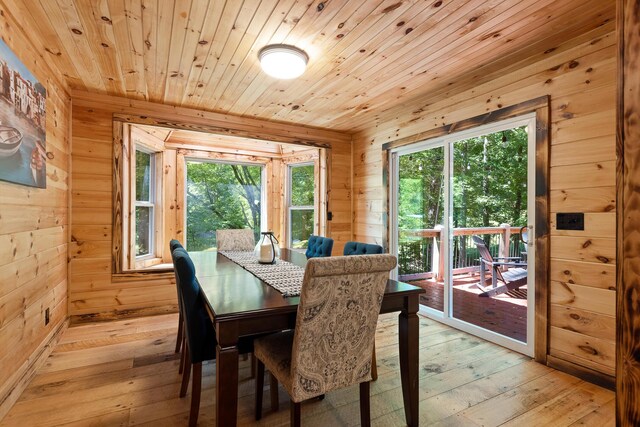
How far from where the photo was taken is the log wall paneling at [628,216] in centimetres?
79

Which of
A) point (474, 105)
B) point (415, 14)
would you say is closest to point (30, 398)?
point (415, 14)

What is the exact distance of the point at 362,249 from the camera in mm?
2387

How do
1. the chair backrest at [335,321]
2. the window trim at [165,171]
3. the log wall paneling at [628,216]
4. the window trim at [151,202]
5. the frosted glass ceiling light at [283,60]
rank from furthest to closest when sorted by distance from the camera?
the window trim at [151,202], the window trim at [165,171], the frosted glass ceiling light at [283,60], the chair backrest at [335,321], the log wall paneling at [628,216]

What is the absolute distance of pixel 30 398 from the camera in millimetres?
1869

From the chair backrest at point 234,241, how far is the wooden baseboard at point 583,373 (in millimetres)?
2830

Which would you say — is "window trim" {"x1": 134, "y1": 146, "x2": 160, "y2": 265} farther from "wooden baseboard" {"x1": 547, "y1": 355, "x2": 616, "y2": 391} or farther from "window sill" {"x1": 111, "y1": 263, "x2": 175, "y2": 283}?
"wooden baseboard" {"x1": 547, "y1": 355, "x2": 616, "y2": 391}

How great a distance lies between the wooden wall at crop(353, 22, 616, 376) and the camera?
6.45 ft

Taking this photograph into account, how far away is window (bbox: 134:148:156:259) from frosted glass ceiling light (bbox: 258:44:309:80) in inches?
94.6

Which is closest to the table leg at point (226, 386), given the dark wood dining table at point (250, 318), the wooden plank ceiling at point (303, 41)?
the dark wood dining table at point (250, 318)

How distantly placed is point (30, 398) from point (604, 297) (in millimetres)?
3632

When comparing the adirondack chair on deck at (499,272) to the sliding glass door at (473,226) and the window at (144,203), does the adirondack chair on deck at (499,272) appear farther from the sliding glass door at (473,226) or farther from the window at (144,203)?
the window at (144,203)

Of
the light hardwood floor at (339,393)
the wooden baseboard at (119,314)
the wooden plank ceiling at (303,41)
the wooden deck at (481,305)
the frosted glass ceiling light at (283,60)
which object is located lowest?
the light hardwood floor at (339,393)

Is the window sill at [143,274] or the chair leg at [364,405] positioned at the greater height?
the window sill at [143,274]

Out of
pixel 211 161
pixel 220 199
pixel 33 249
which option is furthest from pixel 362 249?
pixel 211 161
